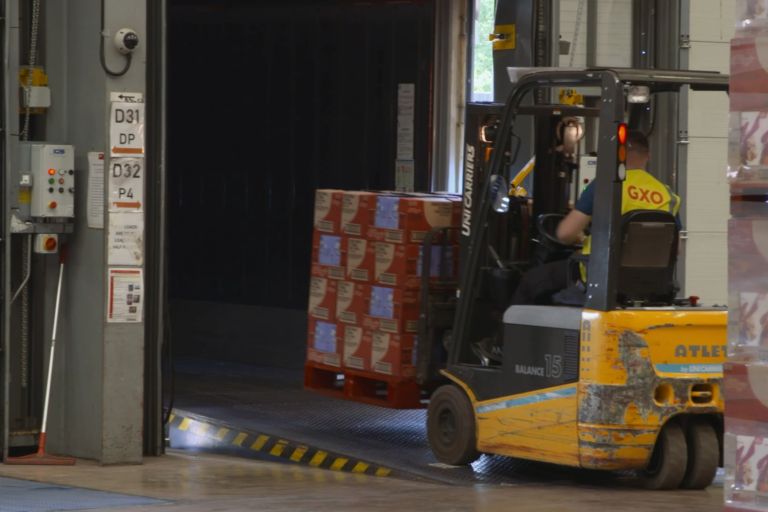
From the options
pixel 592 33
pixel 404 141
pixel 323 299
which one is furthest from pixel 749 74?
pixel 404 141

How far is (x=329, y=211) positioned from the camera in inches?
345

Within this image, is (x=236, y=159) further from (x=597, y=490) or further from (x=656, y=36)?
(x=597, y=490)

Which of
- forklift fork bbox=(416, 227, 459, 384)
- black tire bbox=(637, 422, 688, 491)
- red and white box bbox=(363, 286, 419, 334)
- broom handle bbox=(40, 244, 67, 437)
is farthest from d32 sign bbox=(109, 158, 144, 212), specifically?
black tire bbox=(637, 422, 688, 491)

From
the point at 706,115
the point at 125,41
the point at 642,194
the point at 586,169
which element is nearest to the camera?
the point at 642,194

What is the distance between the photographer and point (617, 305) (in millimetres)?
6801

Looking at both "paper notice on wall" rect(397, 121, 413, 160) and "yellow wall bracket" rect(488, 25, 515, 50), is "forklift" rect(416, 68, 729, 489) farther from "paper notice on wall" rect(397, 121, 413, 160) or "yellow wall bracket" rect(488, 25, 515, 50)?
"paper notice on wall" rect(397, 121, 413, 160)

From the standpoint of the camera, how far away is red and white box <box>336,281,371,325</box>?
8422mm

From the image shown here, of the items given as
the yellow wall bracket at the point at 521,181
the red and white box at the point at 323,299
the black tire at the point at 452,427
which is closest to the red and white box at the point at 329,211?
the red and white box at the point at 323,299

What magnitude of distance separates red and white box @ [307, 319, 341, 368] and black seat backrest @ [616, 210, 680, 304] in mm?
2490

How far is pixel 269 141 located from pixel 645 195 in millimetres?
6859

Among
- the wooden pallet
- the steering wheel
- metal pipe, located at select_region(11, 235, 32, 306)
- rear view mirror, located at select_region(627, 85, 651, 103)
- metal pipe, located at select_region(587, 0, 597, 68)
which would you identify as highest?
metal pipe, located at select_region(587, 0, 597, 68)

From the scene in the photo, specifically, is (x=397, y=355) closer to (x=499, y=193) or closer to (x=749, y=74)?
(x=499, y=193)

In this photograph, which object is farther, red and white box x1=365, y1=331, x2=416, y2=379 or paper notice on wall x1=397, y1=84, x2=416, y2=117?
paper notice on wall x1=397, y1=84, x2=416, y2=117

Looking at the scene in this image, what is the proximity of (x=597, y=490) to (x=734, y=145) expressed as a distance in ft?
11.2
